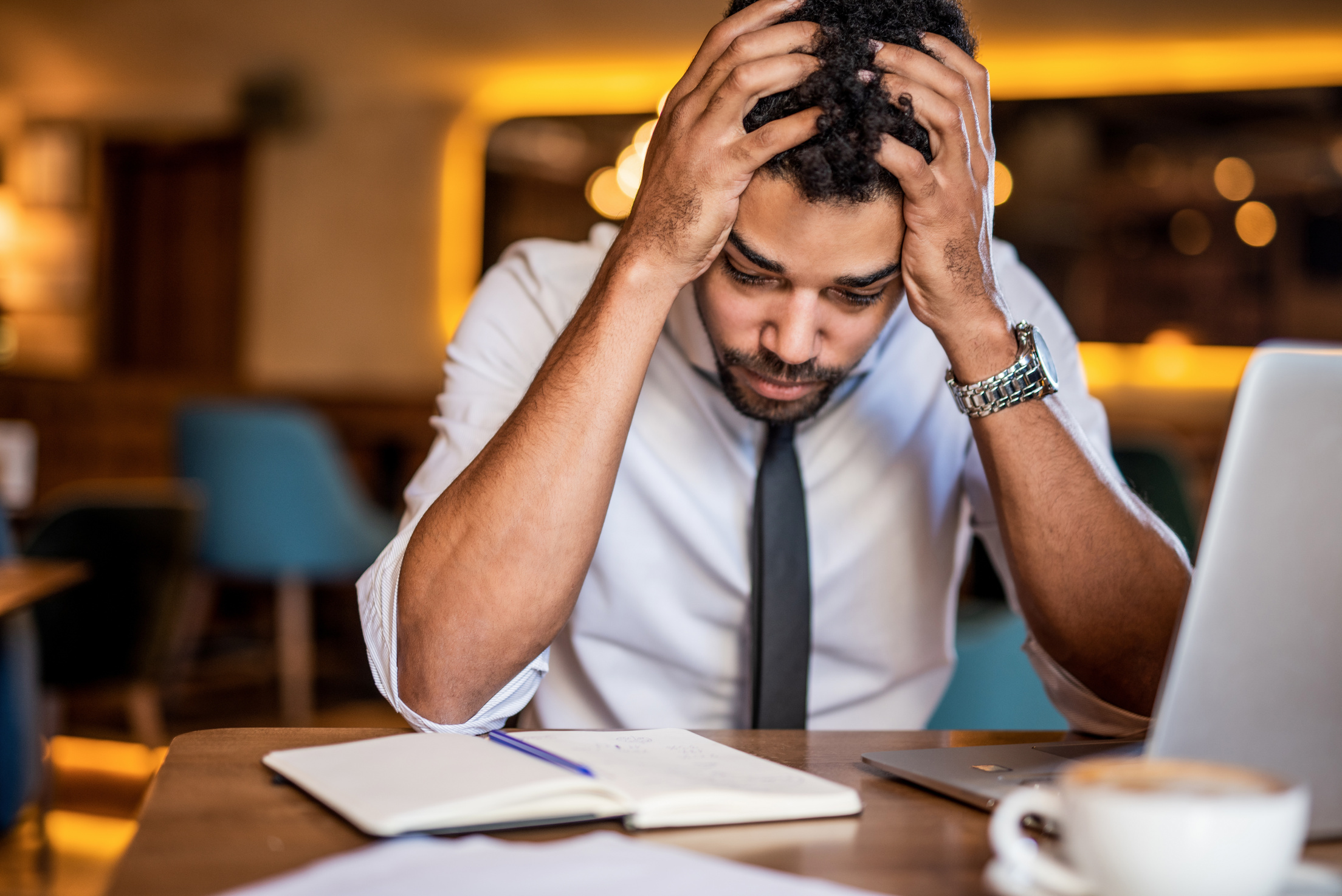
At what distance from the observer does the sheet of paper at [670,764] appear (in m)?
0.70

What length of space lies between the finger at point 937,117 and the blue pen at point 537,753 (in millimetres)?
659

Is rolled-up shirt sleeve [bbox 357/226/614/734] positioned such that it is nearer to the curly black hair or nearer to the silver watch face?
the curly black hair

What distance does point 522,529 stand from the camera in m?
1.03

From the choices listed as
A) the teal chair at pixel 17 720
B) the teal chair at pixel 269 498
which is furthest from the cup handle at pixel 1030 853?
the teal chair at pixel 269 498

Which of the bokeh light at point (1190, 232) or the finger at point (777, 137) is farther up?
the bokeh light at point (1190, 232)

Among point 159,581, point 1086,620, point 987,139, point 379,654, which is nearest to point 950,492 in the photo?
point 1086,620

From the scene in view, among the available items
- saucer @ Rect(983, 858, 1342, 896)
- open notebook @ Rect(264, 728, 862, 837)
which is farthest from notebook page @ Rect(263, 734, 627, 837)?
saucer @ Rect(983, 858, 1342, 896)

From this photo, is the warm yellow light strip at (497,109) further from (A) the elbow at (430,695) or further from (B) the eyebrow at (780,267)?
(A) the elbow at (430,695)

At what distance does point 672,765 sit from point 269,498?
139 inches

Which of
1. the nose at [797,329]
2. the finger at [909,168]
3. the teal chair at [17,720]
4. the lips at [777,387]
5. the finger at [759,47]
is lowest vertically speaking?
the teal chair at [17,720]

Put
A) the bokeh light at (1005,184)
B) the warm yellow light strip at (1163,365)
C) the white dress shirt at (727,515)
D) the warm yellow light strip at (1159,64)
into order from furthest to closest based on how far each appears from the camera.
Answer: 1. the bokeh light at (1005,184)
2. the warm yellow light strip at (1163,365)
3. the warm yellow light strip at (1159,64)
4. the white dress shirt at (727,515)

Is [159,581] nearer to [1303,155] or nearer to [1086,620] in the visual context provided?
[1086,620]

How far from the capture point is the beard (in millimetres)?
1184

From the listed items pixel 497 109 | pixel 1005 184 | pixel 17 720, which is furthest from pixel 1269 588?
pixel 497 109
